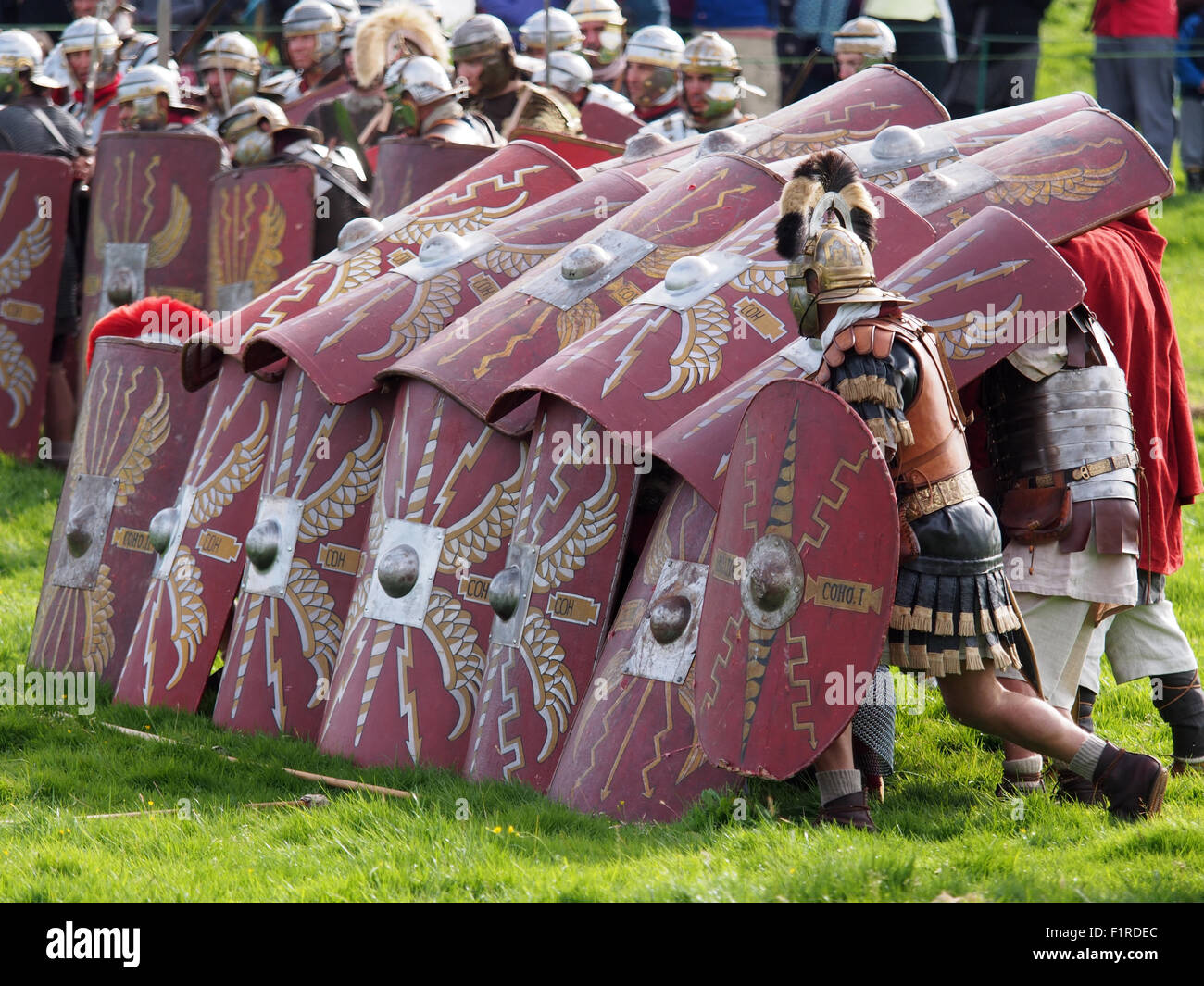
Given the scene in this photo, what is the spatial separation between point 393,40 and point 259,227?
83.5 inches

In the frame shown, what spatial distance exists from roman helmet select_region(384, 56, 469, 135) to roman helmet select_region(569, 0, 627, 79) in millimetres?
3553

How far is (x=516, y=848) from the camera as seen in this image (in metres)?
4.22

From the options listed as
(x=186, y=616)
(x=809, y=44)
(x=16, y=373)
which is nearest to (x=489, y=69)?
(x=16, y=373)

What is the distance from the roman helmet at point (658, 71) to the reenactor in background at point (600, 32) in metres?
0.94

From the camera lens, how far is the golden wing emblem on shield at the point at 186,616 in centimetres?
594

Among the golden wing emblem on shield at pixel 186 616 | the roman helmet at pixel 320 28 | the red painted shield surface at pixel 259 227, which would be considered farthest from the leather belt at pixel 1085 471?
A: the roman helmet at pixel 320 28

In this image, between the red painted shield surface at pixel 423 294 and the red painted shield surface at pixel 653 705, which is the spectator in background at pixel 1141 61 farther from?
the red painted shield surface at pixel 653 705

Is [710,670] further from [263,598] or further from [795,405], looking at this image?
[263,598]

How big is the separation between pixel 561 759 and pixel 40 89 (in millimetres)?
6725
